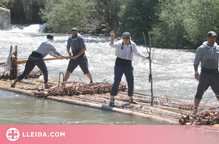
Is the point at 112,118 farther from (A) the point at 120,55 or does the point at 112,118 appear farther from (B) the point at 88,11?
(B) the point at 88,11

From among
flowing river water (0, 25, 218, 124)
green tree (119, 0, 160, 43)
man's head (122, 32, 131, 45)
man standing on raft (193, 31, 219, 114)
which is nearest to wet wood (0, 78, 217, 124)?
flowing river water (0, 25, 218, 124)

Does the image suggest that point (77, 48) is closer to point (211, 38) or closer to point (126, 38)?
point (126, 38)

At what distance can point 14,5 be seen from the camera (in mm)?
53656

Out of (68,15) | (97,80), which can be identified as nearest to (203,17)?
(97,80)

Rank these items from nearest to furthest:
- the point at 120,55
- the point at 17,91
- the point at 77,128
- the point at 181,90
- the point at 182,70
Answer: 1. the point at 77,128
2. the point at 120,55
3. the point at 17,91
4. the point at 181,90
5. the point at 182,70

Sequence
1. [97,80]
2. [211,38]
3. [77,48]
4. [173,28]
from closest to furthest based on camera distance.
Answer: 1. [211,38]
2. [77,48]
3. [97,80]
4. [173,28]

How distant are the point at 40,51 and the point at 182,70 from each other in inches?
390

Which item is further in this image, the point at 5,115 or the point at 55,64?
the point at 55,64

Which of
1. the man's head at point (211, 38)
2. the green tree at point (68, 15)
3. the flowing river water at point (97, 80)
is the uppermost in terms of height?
the green tree at point (68, 15)

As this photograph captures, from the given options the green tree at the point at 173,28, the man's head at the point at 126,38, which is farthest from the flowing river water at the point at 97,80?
the green tree at the point at 173,28

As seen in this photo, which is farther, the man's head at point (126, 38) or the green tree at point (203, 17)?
the green tree at point (203, 17)

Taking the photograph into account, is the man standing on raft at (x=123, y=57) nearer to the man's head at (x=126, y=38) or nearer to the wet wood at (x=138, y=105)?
the man's head at (x=126, y=38)

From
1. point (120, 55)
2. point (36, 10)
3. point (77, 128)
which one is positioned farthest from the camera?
point (36, 10)

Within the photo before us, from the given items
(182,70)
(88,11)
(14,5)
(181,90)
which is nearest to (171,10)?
(88,11)
